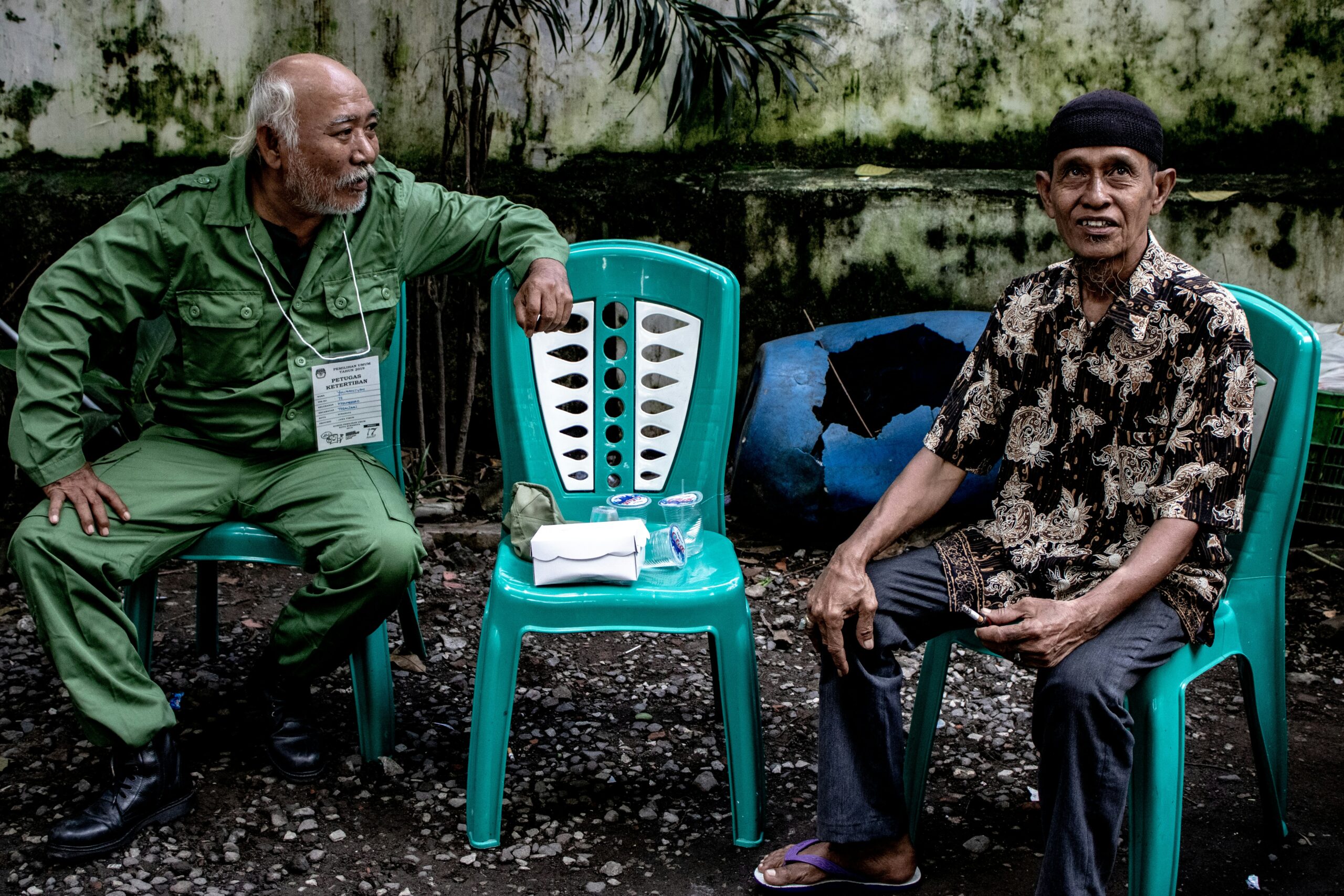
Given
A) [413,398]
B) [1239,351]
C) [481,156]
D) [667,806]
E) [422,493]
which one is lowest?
[667,806]

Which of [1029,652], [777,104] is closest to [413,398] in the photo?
[777,104]

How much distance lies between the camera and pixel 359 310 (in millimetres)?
3111

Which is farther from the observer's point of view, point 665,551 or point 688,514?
point 688,514

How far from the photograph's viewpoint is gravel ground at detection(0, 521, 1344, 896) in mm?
2639

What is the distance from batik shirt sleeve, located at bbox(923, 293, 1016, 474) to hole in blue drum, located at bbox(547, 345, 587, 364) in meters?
1.00

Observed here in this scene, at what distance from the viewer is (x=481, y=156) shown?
15.5ft

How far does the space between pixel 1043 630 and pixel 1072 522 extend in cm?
36

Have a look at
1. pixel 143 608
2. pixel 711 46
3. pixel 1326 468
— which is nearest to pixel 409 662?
pixel 143 608

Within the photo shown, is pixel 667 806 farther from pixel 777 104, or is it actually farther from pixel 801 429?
pixel 777 104

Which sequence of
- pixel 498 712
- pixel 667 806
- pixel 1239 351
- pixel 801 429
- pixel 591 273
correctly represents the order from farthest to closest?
pixel 801 429 → pixel 591 273 → pixel 667 806 → pixel 498 712 → pixel 1239 351

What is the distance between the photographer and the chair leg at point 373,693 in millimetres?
A: 3014

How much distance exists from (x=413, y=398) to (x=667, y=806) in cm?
275

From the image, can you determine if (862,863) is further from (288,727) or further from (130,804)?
(130,804)

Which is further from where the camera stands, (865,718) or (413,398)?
(413,398)
